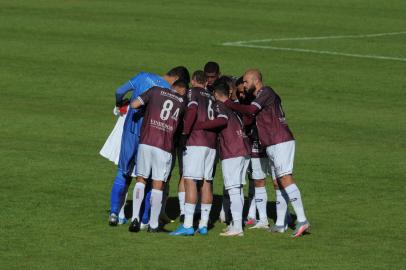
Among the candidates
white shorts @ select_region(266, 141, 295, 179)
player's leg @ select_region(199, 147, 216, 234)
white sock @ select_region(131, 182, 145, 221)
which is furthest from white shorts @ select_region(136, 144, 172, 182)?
white shorts @ select_region(266, 141, 295, 179)

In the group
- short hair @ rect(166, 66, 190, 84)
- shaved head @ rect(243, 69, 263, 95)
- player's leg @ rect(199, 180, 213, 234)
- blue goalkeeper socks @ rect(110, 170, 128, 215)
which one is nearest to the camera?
player's leg @ rect(199, 180, 213, 234)

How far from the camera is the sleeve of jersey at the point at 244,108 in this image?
47.3ft

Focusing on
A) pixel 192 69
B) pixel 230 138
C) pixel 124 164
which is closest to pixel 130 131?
pixel 124 164

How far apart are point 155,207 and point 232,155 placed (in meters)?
1.24

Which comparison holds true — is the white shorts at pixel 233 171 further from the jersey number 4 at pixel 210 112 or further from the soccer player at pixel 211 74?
the soccer player at pixel 211 74

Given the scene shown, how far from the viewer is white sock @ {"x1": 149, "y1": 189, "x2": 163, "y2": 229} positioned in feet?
46.9

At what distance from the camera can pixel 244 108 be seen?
1445 cm

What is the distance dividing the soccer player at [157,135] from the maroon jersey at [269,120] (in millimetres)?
1074

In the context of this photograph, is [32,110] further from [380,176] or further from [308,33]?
[308,33]

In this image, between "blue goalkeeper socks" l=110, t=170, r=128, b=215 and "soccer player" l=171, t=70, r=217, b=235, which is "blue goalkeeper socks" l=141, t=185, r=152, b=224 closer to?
"blue goalkeeper socks" l=110, t=170, r=128, b=215

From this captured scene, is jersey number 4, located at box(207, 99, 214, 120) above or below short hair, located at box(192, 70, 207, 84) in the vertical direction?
below

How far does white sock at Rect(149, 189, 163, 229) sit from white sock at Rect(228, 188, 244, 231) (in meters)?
0.95

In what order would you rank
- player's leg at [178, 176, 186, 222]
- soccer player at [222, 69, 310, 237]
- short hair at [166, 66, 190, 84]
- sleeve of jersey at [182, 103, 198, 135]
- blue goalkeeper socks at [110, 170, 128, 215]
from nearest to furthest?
sleeve of jersey at [182, 103, 198, 135] → soccer player at [222, 69, 310, 237] → short hair at [166, 66, 190, 84] → blue goalkeeper socks at [110, 170, 128, 215] → player's leg at [178, 176, 186, 222]

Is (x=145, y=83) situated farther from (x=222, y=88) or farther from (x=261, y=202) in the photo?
(x=261, y=202)
